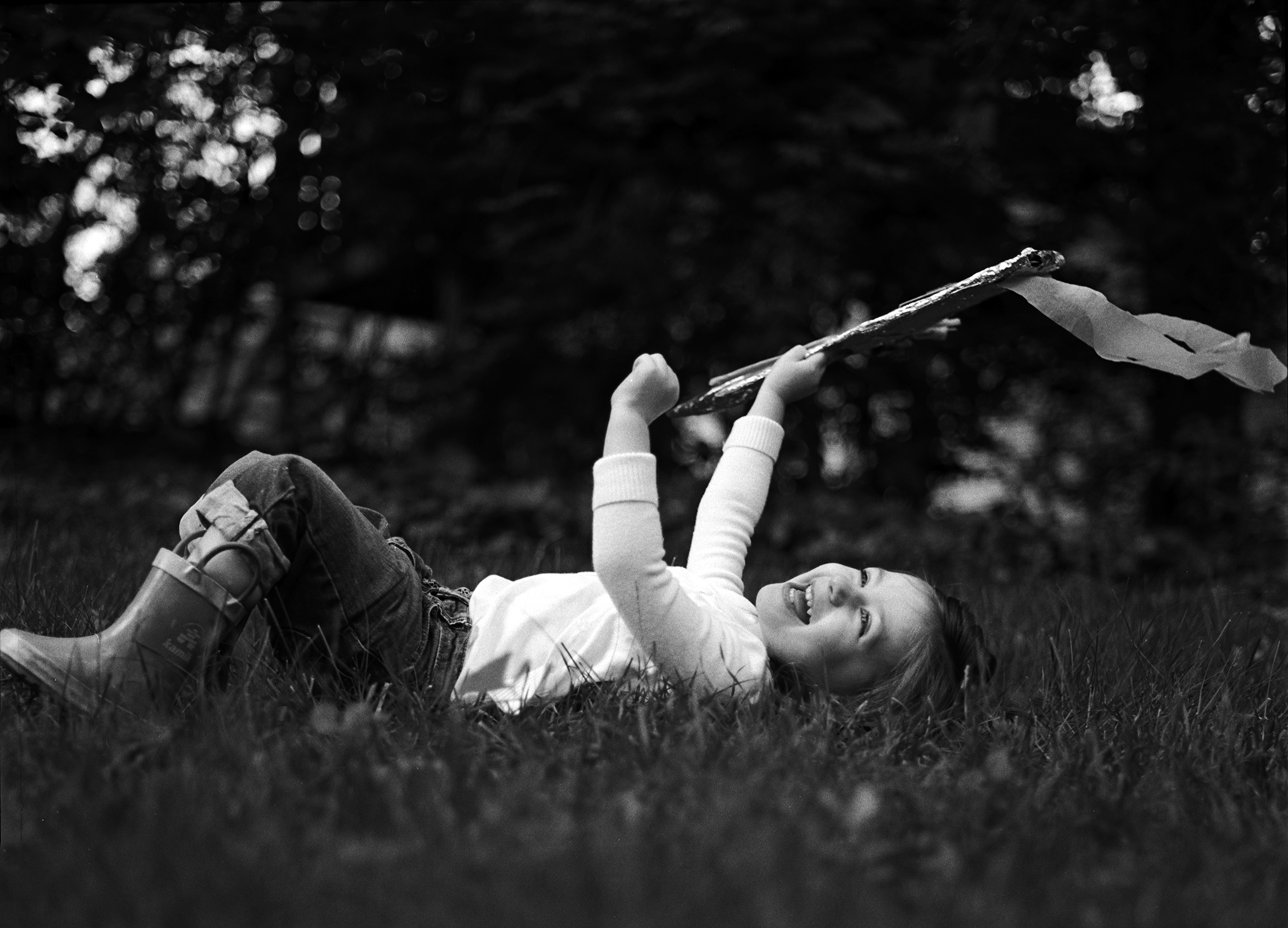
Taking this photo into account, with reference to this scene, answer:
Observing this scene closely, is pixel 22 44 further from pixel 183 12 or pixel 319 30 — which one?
pixel 319 30

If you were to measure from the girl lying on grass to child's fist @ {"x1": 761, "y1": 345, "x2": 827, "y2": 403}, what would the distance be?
379 millimetres

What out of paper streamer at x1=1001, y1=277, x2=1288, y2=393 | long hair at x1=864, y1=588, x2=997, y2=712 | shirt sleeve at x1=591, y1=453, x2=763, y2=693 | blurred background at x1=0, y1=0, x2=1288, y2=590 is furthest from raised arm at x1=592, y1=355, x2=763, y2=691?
blurred background at x1=0, y1=0, x2=1288, y2=590

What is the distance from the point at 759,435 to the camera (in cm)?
261

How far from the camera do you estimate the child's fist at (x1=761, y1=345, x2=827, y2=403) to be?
2631 millimetres

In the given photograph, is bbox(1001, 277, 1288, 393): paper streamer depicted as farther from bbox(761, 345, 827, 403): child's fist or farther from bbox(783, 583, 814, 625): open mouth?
bbox(783, 583, 814, 625): open mouth

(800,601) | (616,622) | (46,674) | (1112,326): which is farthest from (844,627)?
(46,674)

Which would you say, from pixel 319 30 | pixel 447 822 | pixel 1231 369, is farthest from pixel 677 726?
pixel 319 30

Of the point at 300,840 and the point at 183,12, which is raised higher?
the point at 183,12

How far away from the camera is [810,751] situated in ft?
6.10

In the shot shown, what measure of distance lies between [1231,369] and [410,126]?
→ 13.9 ft

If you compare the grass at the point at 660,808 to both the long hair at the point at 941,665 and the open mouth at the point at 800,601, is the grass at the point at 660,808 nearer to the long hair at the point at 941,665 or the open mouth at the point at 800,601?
the long hair at the point at 941,665

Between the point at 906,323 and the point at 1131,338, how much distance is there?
0.43 metres

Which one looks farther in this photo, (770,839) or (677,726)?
(677,726)

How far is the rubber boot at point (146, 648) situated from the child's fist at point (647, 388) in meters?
0.73
